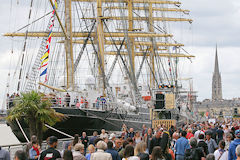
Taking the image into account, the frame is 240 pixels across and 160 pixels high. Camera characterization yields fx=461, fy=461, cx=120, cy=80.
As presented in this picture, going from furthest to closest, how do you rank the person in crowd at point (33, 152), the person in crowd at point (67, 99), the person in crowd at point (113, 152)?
the person in crowd at point (67, 99) < the person in crowd at point (33, 152) < the person in crowd at point (113, 152)

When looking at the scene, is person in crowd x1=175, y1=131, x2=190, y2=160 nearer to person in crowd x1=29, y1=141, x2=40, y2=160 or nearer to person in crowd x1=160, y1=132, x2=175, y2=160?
person in crowd x1=160, y1=132, x2=175, y2=160

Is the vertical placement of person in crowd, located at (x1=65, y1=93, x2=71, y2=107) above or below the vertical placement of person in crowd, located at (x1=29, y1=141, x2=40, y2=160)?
above

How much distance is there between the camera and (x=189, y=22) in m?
74.3

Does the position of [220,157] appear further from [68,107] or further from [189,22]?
[189,22]

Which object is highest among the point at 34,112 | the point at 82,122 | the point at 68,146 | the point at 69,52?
the point at 69,52

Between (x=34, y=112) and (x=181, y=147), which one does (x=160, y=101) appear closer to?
(x=34, y=112)

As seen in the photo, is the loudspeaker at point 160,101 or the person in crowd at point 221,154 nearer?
the person in crowd at point 221,154

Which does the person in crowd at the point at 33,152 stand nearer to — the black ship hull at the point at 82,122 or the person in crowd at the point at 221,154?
the person in crowd at the point at 221,154

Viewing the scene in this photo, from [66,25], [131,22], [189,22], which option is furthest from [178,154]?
[189,22]

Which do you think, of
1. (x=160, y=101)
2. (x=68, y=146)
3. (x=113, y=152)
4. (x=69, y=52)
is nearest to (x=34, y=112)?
(x=68, y=146)

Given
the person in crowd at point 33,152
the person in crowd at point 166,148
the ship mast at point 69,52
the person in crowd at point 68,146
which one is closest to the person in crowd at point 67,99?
the ship mast at point 69,52

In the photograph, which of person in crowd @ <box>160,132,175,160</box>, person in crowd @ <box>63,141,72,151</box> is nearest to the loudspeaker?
person in crowd @ <box>63,141,72,151</box>

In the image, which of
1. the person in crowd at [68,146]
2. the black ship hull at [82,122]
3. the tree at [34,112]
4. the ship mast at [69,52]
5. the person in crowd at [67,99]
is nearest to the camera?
the person in crowd at [68,146]

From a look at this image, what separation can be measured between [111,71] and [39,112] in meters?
36.9
